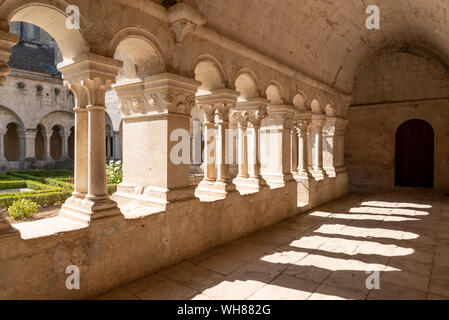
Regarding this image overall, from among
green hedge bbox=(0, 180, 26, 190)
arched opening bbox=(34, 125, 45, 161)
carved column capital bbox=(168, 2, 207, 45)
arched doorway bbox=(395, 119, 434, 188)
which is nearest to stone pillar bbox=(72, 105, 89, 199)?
carved column capital bbox=(168, 2, 207, 45)

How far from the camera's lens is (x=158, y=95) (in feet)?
11.8

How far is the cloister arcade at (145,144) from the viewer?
2635 mm

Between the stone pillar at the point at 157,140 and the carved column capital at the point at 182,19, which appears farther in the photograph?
the stone pillar at the point at 157,140

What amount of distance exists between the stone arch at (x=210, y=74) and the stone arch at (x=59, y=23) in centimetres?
171

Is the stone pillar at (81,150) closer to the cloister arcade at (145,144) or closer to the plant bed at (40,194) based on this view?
the cloister arcade at (145,144)

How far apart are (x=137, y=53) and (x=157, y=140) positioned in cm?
106

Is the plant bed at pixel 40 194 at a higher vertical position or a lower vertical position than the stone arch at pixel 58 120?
lower

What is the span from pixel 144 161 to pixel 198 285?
1.64 meters

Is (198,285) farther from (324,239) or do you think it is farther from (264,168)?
(264,168)

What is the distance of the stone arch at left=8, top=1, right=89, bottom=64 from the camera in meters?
2.62

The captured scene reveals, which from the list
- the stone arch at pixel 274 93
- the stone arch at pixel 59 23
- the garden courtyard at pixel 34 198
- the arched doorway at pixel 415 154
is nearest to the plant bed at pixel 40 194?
the garden courtyard at pixel 34 198

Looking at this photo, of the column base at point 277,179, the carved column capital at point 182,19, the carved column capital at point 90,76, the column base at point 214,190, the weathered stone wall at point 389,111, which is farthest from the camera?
the weathered stone wall at point 389,111

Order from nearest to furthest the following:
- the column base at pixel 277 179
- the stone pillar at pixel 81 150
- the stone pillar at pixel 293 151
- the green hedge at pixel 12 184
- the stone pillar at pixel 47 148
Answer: the stone pillar at pixel 81 150, the column base at pixel 277 179, the stone pillar at pixel 293 151, the green hedge at pixel 12 184, the stone pillar at pixel 47 148

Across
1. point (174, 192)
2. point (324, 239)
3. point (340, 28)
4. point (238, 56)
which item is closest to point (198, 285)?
point (174, 192)
